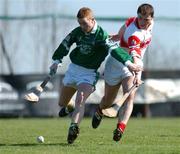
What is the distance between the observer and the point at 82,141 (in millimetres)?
11312

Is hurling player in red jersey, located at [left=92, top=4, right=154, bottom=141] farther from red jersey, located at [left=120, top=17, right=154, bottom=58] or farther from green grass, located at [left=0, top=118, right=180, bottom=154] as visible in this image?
green grass, located at [left=0, top=118, right=180, bottom=154]

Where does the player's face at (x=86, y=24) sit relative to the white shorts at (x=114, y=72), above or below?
above

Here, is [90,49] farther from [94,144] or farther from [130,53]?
[94,144]

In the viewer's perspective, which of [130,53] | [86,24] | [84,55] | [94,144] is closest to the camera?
[86,24]

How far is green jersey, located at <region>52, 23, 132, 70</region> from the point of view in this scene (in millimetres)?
10616

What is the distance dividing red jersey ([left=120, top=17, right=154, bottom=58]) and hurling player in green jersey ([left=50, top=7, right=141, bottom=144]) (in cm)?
25

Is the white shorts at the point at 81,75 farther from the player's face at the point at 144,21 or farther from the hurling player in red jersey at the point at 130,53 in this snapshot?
the player's face at the point at 144,21

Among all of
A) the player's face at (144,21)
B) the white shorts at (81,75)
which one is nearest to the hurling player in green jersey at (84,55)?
the white shorts at (81,75)

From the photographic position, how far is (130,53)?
35.9ft

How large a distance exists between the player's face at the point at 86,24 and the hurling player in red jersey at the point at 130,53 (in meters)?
0.74

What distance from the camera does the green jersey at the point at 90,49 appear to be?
10.6 m

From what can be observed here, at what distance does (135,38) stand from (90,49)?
0.70 meters

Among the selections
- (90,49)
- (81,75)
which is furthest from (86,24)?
(81,75)

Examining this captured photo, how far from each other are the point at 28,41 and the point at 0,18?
4.14 ft
